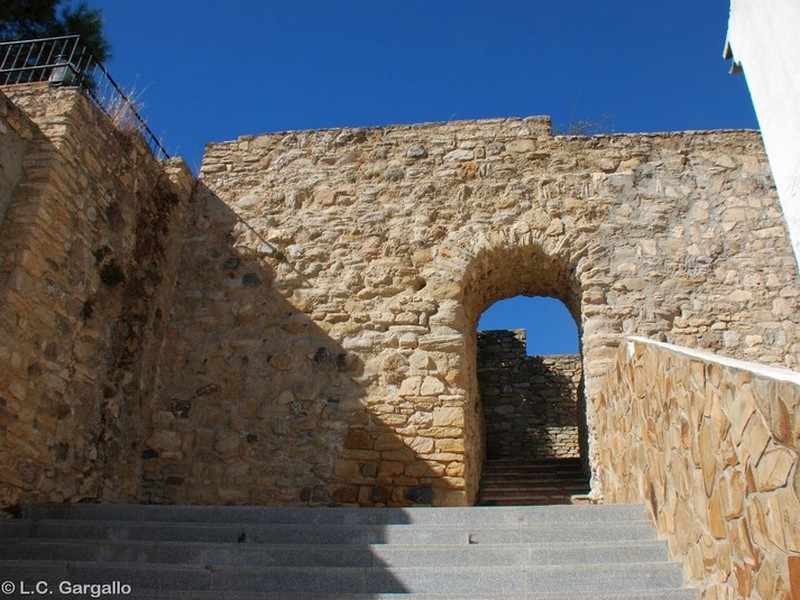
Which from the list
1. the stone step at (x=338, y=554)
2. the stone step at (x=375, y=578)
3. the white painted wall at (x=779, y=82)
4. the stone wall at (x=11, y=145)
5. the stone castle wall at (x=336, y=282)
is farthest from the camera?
the stone castle wall at (x=336, y=282)

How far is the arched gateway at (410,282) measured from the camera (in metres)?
5.83

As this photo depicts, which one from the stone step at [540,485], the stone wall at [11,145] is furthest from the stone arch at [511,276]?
the stone wall at [11,145]

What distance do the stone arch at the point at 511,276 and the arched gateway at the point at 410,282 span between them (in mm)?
23

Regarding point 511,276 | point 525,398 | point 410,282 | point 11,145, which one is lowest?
point 410,282

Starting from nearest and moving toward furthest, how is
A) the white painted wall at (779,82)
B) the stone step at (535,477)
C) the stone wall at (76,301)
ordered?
the white painted wall at (779,82) → the stone wall at (76,301) → the stone step at (535,477)

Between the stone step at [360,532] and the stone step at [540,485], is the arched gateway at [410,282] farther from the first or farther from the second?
the stone step at [360,532]

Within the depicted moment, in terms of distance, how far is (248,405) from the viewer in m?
6.08

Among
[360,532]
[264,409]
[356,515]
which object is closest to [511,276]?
[264,409]

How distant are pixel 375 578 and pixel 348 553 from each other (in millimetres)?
308

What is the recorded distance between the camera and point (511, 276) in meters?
6.94

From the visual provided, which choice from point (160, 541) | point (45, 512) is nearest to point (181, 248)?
point (45, 512)

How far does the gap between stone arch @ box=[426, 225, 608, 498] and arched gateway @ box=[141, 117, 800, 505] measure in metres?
0.02

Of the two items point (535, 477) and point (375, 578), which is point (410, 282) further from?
point (375, 578)

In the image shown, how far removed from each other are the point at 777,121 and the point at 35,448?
5.74 meters
